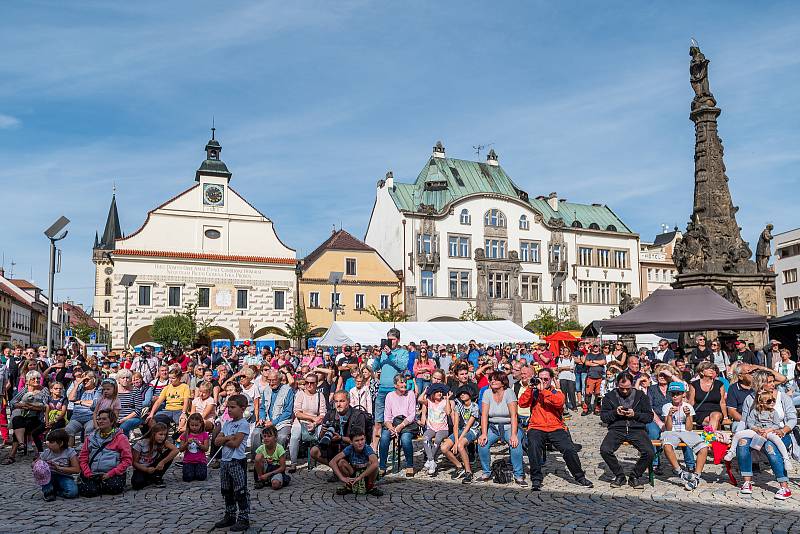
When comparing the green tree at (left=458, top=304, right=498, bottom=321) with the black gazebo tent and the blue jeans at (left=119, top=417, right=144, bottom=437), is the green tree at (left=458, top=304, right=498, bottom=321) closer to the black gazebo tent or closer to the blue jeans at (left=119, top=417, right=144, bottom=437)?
the black gazebo tent

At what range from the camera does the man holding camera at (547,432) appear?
10.1m

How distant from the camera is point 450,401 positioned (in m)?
11.4

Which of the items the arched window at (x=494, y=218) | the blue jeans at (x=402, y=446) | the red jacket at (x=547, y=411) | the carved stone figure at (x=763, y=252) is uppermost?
the arched window at (x=494, y=218)

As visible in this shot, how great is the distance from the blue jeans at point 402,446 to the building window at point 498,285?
48753mm

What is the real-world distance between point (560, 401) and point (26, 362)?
11.9 m

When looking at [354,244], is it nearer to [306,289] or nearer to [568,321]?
[306,289]

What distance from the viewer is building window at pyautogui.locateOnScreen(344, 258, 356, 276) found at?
55.4 m

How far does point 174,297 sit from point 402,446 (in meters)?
40.9

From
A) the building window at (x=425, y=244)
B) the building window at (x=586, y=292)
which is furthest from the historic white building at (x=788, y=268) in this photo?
the building window at (x=425, y=244)

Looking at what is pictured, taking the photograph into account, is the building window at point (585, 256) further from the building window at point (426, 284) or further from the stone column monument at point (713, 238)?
the stone column monument at point (713, 238)

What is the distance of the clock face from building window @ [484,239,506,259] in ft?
69.2

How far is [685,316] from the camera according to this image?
1748cm

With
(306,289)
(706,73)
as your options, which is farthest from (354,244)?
(706,73)

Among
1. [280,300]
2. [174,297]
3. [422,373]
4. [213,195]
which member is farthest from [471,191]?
[422,373]
